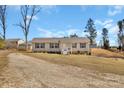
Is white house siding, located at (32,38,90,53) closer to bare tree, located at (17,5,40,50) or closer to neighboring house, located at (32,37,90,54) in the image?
neighboring house, located at (32,37,90,54)

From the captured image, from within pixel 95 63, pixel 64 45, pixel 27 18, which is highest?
pixel 27 18

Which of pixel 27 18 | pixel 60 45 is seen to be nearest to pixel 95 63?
pixel 27 18

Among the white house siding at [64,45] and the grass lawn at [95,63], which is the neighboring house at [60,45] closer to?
the white house siding at [64,45]

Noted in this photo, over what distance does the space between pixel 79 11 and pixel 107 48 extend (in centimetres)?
1854

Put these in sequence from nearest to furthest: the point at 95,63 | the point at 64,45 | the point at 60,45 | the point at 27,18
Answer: the point at 95,63 < the point at 27,18 < the point at 60,45 < the point at 64,45

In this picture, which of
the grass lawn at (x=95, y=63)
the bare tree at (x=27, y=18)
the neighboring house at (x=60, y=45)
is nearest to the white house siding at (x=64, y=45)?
the neighboring house at (x=60, y=45)

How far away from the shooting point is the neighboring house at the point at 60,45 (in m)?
28.5

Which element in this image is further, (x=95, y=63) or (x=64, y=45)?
(x=64, y=45)

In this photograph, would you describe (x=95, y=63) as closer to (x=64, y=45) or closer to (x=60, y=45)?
(x=60, y=45)

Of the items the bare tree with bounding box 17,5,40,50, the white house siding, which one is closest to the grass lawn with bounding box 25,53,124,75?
the bare tree with bounding box 17,5,40,50

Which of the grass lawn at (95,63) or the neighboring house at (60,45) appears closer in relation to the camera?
the grass lawn at (95,63)

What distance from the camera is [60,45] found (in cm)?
2872

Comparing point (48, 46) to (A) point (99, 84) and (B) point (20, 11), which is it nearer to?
(B) point (20, 11)

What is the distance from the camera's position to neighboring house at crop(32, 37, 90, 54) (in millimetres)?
28469
